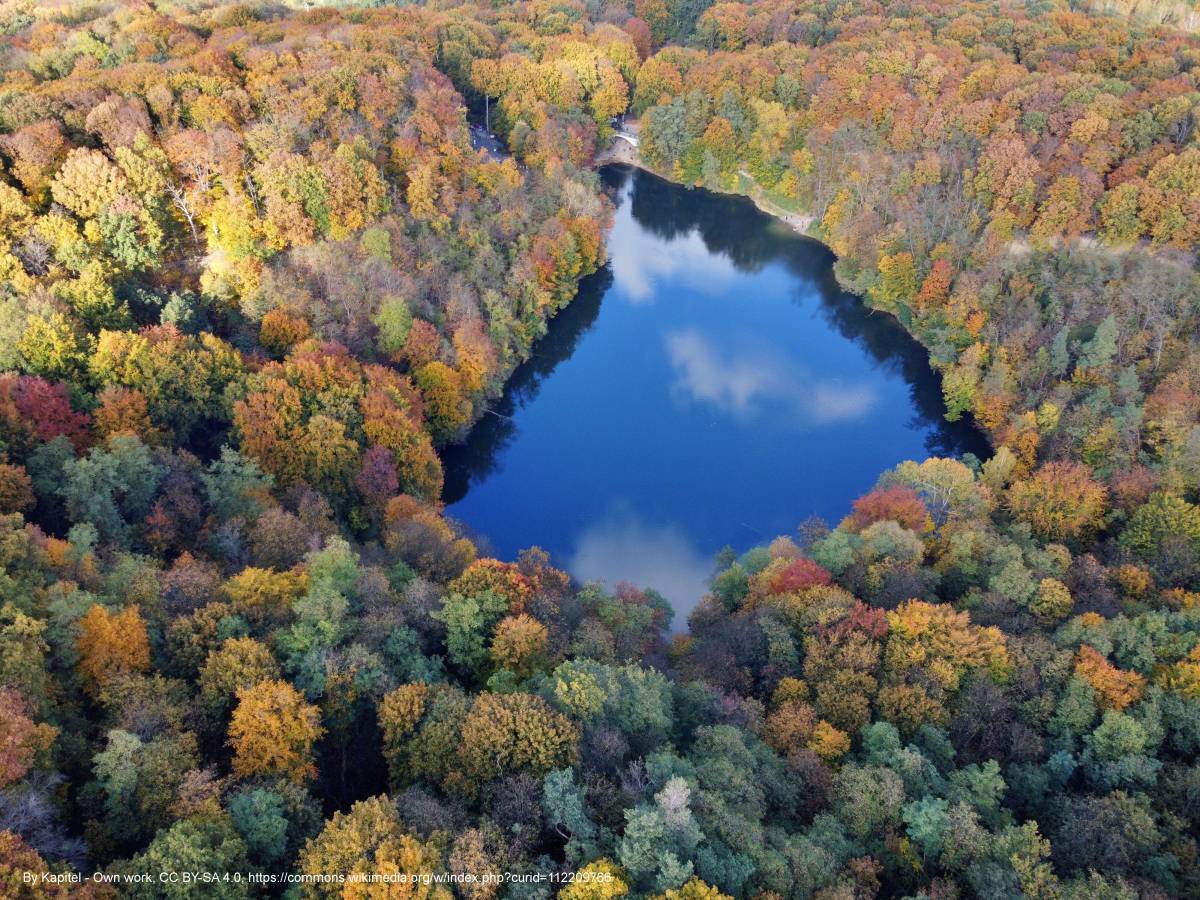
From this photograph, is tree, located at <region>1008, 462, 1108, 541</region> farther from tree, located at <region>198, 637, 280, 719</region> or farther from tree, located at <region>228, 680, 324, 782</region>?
tree, located at <region>198, 637, 280, 719</region>

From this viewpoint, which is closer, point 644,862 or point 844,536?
point 644,862

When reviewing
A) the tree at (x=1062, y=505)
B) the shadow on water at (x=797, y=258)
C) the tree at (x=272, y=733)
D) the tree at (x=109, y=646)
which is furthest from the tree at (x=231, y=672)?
the shadow on water at (x=797, y=258)

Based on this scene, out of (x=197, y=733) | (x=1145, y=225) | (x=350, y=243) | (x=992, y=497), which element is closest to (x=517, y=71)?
(x=350, y=243)

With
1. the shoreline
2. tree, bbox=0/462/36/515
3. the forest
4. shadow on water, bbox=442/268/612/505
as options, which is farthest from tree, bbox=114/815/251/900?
the shoreline

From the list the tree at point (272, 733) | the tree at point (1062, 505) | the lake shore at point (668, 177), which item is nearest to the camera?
the tree at point (272, 733)

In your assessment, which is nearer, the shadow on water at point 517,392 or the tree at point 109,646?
the tree at point 109,646

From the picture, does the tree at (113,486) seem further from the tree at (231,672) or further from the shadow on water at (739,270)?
the shadow on water at (739,270)

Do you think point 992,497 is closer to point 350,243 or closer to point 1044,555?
point 1044,555

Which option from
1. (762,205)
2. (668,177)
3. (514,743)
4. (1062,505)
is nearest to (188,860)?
(514,743)
